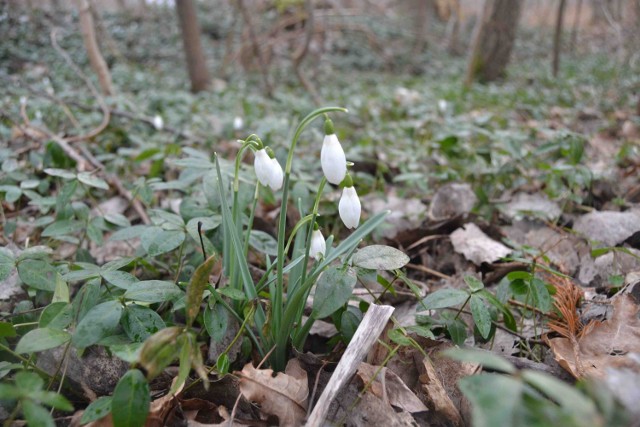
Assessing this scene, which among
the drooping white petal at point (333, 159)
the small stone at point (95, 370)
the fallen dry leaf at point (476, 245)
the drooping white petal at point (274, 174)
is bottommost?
the fallen dry leaf at point (476, 245)

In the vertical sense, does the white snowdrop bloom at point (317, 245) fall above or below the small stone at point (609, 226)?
above

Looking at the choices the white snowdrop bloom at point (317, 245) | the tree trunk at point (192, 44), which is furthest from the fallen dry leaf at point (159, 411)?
the tree trunk at point (192, 44)

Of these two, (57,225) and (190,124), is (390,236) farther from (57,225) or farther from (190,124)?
(190,124)

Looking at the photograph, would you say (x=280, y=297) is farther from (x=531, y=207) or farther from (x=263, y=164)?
(x=531, y=207)

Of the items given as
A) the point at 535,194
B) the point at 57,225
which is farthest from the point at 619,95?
the point at 57,225

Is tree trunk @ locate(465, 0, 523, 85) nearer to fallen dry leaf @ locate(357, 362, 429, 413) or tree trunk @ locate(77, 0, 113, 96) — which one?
tree trunk @ locate(77, 0, 113, 96)

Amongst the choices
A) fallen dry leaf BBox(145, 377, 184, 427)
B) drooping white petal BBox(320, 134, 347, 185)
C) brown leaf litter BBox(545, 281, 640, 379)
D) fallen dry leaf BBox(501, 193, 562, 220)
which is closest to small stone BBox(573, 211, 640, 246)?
fallen dry leaf BBox(501, 193, 562, 220)

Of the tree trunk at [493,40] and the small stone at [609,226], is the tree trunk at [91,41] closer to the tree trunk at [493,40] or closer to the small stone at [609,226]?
Answer: the small stone at [609,226]
